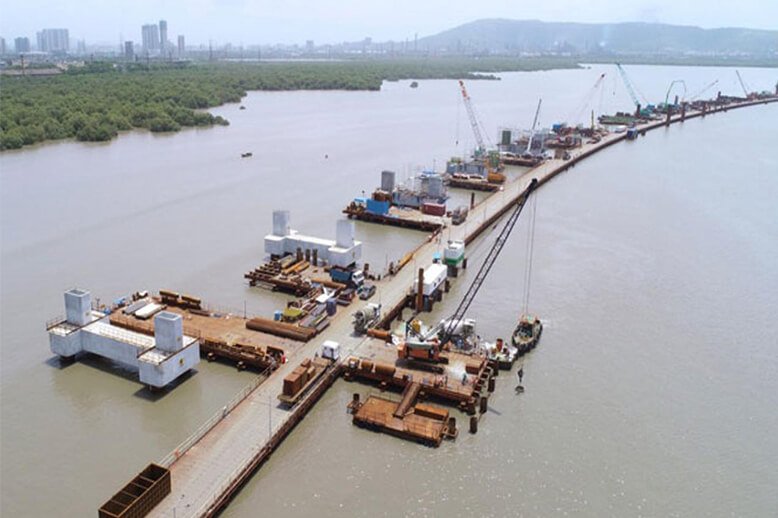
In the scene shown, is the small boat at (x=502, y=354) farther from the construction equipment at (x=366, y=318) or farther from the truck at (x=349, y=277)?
the truck at (x=349, y=277)

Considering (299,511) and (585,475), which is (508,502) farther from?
(299,511)

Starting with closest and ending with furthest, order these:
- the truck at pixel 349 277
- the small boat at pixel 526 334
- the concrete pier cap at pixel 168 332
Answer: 1. the concrete pier cap at pixel 168 332
2. the small boat at pixel 526 334
3. the truck at pixel 349 277

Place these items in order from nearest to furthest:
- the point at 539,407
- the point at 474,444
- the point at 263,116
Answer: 1. the point at 474,444
2. the point at 539,407
3. the point at 263,116

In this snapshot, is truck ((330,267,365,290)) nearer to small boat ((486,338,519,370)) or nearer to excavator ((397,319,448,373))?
excavator ((397,319,448,373))

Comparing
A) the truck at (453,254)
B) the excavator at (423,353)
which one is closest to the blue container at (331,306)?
the excavator at (423,353)

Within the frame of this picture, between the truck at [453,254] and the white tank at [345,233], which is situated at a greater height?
the white tank at [345,233]

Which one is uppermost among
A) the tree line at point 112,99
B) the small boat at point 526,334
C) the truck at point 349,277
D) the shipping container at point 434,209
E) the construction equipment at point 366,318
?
the tree line at point 112,99

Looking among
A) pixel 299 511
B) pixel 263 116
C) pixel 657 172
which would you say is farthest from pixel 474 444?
pixel 263 116

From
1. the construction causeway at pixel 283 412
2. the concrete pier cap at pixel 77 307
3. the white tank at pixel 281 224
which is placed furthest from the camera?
the white tank at pixel 281 224
